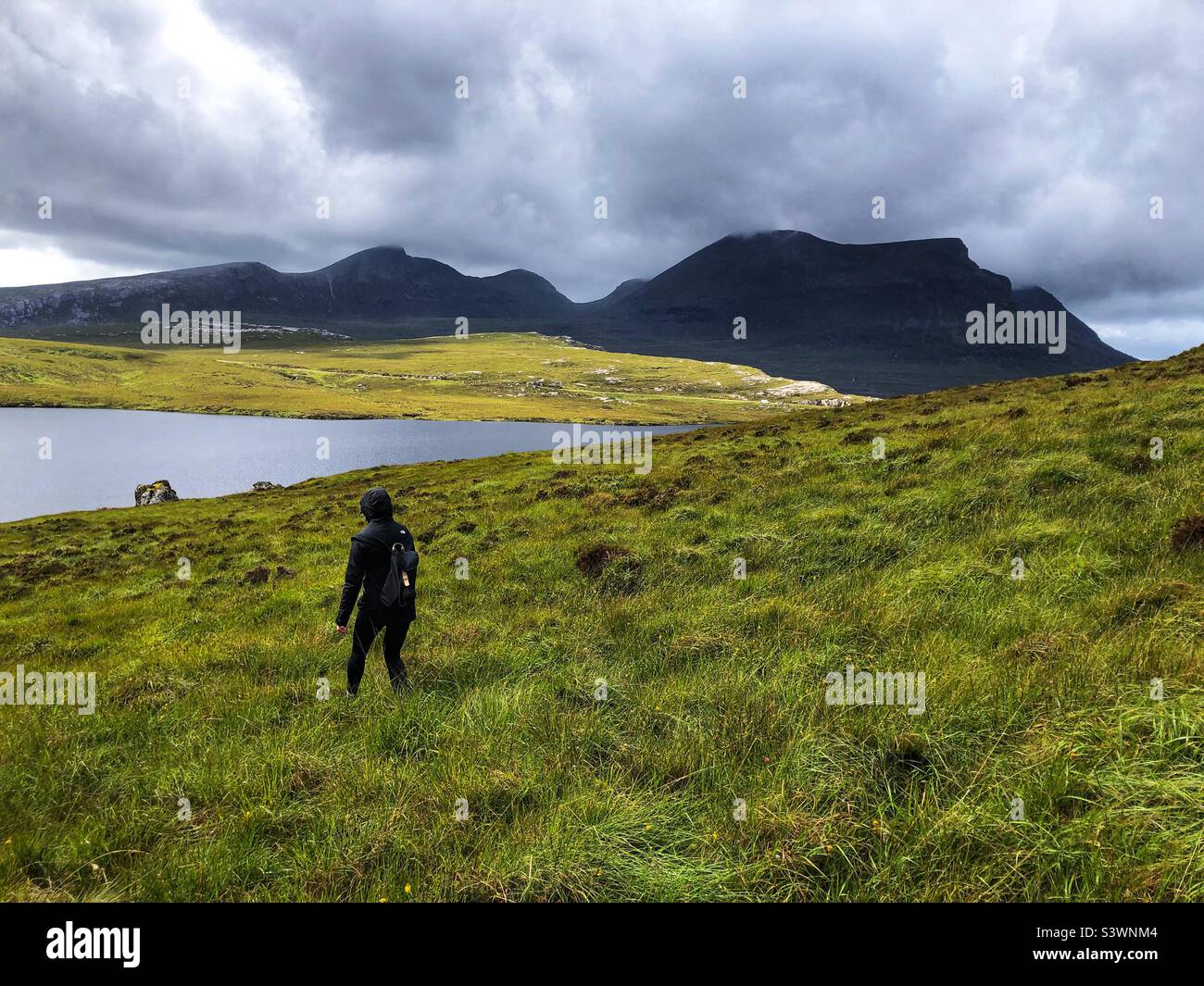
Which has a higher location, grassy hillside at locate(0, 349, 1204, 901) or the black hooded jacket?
the black hooded jacket

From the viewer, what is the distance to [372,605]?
24.8 feet

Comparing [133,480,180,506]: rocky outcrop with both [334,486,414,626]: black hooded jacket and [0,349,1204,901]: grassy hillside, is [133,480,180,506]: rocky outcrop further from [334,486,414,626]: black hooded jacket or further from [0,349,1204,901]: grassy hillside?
[334,486,414,626]: black hooded jacket

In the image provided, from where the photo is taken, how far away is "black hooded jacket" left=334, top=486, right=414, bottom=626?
24.6 ft

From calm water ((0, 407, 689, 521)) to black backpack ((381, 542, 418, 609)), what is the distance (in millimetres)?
66287

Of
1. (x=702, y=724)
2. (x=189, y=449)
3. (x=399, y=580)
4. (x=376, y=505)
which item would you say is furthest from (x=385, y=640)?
(x=189, y=449)

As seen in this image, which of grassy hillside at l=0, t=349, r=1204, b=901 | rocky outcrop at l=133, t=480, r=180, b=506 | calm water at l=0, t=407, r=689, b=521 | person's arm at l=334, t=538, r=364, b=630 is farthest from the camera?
calm water at l=0, t=407, r=689, b=521

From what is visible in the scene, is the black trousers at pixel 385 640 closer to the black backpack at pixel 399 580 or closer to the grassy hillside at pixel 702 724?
the black backpack at pixel 399 580

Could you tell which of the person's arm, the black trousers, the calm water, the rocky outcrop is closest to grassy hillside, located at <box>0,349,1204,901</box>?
the black trousers

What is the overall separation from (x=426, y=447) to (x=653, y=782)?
3888 inches

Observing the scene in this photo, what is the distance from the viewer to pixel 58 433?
9981 centimetres

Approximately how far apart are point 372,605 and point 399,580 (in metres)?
0.49

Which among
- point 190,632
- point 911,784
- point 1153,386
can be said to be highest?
point 1153,386

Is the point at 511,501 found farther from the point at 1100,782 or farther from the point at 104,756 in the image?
the point at 1100,782
